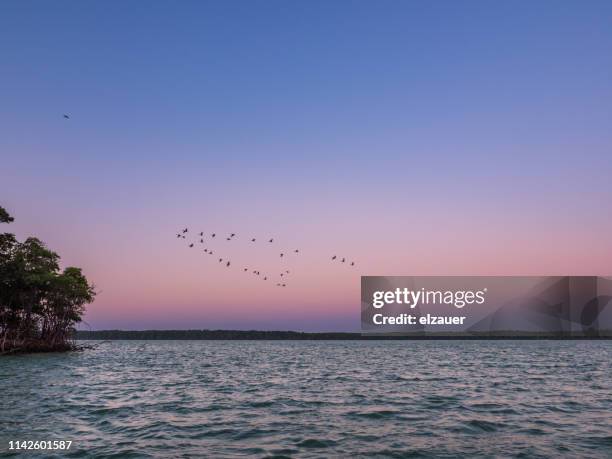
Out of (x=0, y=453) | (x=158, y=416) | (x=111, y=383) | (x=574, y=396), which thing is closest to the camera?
(x=0, y=453)

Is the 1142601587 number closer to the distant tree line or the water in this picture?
the water

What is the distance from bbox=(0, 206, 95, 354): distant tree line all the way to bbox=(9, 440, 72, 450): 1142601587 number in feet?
189

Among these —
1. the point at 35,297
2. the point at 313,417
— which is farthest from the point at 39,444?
the point at 35,297

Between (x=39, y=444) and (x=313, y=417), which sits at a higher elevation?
(x=39, y=444)

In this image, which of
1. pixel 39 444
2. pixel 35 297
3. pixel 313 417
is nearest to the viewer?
pixel 39 444

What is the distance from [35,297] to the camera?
2896 inches

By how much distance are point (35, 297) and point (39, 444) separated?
64.2 metres

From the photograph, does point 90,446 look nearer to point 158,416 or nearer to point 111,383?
point 158,416

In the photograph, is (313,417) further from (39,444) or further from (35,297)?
(35,297)

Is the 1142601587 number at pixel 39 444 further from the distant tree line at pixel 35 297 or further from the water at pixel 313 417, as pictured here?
the distant tree line at pixel 35 297

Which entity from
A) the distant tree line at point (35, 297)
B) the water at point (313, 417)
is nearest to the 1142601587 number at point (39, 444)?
the water at point (313, 417)

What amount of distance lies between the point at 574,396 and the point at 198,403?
21202 millimetres

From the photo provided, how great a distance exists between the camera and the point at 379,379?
39.5m

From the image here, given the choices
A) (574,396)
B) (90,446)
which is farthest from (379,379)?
(90,446)
